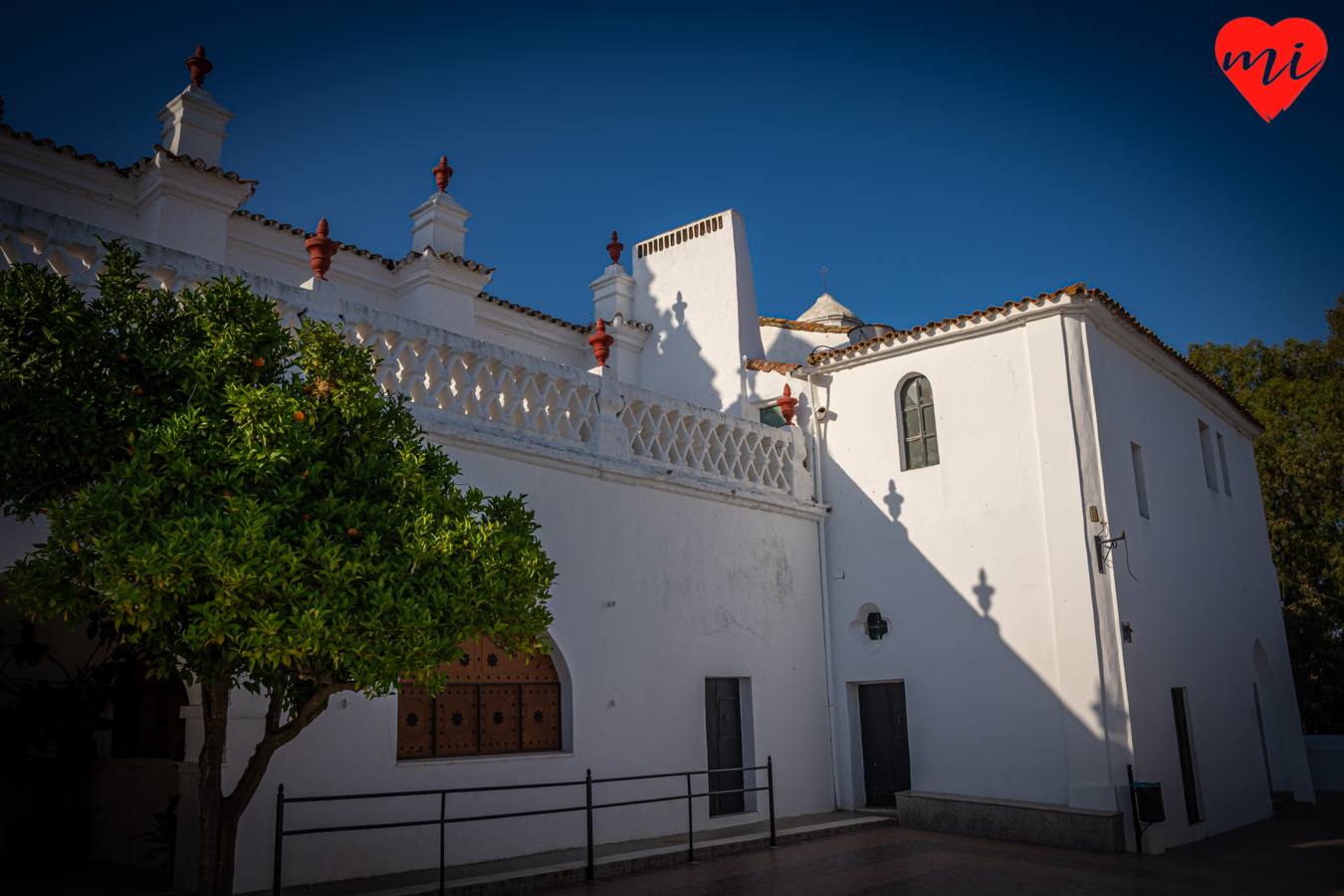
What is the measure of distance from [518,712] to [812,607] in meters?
5.11

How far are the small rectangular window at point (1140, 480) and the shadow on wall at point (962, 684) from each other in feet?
7.58

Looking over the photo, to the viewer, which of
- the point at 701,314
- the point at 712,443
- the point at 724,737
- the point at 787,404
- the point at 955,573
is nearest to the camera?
the point at 724,737

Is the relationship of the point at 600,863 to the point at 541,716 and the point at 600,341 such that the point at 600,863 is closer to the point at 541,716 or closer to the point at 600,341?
the point at 541,716

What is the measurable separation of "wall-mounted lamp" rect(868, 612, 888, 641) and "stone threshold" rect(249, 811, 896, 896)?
2.29 metres

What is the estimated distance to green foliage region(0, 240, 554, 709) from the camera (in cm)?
434

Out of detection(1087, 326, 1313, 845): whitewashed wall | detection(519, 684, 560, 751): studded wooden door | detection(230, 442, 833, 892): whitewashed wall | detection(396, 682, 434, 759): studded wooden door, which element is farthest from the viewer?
detection(1087, 326, 1313, 845): whitewashed wall

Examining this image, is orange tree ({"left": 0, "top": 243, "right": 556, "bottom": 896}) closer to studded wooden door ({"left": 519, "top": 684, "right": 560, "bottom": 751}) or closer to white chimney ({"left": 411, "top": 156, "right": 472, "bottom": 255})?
studded wooden door ({"left": 519, "top": 684, "right": 560, "bottom": 751})

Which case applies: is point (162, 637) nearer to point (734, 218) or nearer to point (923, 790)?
point (923, 790)

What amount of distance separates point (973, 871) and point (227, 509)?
7541 millimetres

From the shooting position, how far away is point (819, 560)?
1302cm

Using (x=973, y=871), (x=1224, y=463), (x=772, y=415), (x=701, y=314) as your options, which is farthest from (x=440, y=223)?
(x=1224, y=463)

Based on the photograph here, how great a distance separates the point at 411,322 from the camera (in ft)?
27.8

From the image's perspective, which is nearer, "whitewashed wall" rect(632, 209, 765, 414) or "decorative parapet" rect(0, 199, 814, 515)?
"decorative parapet" rect(0, 199, 814, 515)

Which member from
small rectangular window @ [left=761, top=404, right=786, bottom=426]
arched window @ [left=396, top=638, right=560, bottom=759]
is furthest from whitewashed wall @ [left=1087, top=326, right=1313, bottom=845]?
arched window @ [left=396, top=638, right=560, bottom=759]
